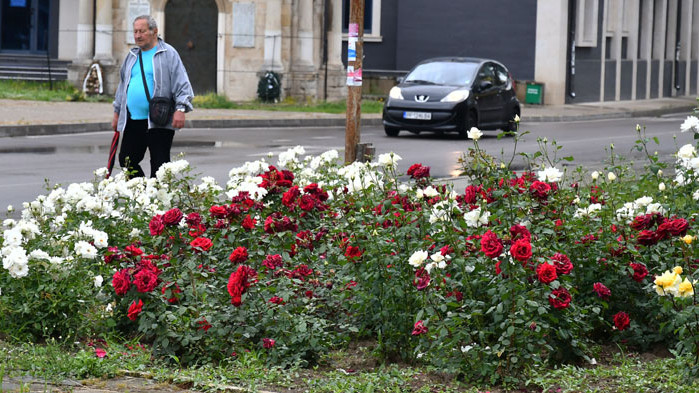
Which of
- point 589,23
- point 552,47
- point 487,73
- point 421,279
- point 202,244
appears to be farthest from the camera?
point 589,23

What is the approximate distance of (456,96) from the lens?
971 inches

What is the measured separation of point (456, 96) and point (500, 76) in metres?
2.59

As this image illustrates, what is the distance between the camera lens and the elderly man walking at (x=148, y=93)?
1051 cm

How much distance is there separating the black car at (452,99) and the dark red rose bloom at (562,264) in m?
17.8

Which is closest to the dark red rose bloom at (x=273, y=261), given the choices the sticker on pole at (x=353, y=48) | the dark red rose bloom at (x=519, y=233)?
the dark red rose bloom at (x=519, y=233)

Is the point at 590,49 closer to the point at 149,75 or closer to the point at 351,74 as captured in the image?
the point at 351,74

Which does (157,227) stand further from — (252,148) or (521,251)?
(252,148)

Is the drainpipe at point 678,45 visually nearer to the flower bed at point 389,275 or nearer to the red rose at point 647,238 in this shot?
the flower bed at point 389,275

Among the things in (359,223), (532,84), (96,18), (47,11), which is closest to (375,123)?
(96,18)

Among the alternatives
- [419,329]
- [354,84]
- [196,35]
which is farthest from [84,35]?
[419,329]

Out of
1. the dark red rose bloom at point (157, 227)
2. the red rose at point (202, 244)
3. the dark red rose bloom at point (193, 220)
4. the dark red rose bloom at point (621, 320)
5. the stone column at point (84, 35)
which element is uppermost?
the stone column at point (84, 35)

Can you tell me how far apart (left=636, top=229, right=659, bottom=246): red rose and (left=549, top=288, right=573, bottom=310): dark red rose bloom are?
0.71 metres

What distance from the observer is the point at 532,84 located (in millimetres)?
39562

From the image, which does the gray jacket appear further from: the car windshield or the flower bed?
the car windshield
